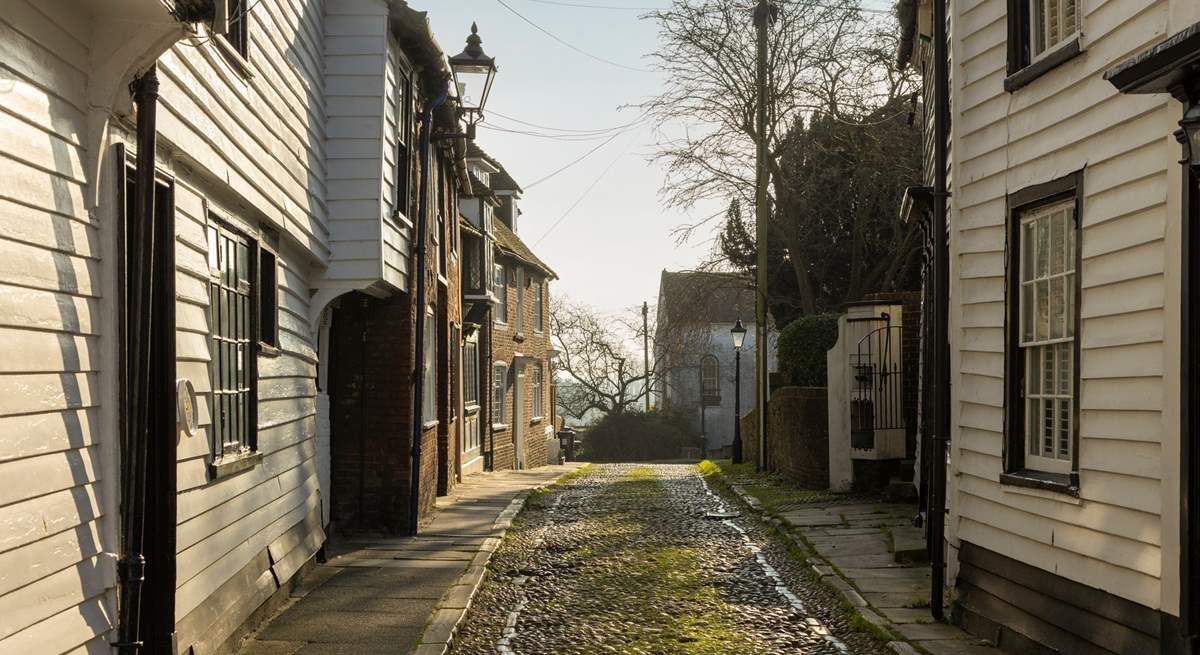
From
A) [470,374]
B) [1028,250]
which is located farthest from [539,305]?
[1028,250]

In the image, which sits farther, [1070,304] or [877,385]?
[877,385]

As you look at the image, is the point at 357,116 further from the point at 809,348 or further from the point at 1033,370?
the point at 809,348

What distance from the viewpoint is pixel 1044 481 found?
24.2ft

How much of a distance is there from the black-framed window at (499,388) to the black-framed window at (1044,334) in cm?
2132

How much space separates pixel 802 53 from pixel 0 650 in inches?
974

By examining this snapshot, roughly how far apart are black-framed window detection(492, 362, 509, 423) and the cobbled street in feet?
42.5

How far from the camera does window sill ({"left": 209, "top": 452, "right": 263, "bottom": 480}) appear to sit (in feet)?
23.7

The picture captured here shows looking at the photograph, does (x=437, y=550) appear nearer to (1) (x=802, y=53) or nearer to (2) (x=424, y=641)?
(2) (x=424, y=641)

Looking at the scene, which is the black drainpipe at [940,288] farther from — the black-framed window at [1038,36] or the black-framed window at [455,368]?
the black-framed window at [455,368]

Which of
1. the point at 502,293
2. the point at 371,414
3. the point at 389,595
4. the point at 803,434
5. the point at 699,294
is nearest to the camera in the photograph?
the point at 389,595

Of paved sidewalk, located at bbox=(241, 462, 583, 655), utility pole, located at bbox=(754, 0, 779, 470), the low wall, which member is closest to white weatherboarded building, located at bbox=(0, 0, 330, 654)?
paved sidewalk, located at bbox=(241, 462, 583, 655)

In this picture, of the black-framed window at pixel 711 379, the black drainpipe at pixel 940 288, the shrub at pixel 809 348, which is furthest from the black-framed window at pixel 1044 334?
the black-framed window at pixel 711 379

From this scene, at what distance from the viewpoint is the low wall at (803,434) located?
714 inches

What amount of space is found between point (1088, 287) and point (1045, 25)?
2.04 metres
